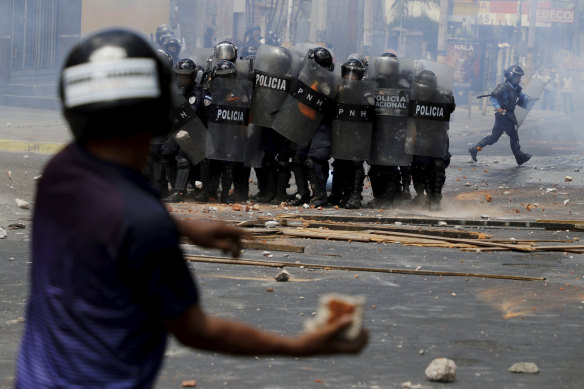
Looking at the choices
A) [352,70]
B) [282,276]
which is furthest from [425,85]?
[282,276]

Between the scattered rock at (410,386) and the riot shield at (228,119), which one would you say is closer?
the scattered rock at (410,386)

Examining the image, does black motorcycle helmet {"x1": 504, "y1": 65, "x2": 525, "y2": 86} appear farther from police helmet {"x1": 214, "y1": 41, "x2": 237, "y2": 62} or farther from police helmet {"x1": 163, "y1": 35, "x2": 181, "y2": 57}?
police helmet {"x1": 163, "y1": 35, "x2": 181, "y2": 57}

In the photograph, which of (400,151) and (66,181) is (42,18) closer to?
(400,151)

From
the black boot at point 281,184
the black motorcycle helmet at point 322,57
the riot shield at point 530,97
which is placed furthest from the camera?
the riot shield at point 530,97

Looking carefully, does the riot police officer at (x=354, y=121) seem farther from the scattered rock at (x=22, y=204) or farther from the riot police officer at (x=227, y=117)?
the scattered rock at (x=22, y=204)

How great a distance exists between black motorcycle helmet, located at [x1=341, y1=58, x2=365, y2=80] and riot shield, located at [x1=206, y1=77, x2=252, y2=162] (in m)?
1.14

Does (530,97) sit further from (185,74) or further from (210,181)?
(185,74)

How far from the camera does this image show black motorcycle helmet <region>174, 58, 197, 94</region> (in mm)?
12828

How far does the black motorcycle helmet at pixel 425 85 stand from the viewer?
1240 cm

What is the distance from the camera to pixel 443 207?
1321 cm

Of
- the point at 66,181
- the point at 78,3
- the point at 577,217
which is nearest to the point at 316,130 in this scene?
the point at 577,217

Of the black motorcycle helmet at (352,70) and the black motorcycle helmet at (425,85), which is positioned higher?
the black motorcycle helmet at (352,70)

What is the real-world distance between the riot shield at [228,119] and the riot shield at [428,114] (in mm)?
1929

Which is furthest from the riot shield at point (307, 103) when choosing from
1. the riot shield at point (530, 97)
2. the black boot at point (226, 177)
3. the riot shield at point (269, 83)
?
the riot shield at point (530, 97)
